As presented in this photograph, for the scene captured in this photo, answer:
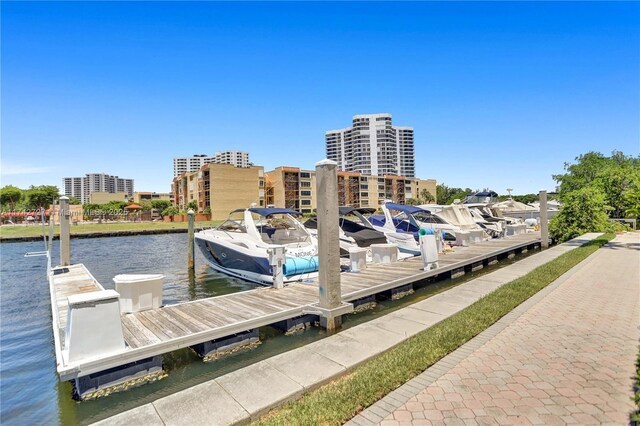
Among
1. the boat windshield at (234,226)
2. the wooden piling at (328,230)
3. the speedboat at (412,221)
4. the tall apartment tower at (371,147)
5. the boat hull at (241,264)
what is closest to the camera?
the wooden piling at (328,230)

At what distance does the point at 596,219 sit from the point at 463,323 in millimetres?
22286

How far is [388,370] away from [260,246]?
8.02 metres

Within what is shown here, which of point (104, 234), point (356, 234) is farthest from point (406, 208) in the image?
point (104, 234)

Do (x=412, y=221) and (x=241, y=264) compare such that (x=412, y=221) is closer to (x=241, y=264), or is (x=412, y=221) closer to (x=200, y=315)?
(x=241, y=264)

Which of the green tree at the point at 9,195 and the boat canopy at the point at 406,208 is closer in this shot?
the boat canopy at the point at 406,208

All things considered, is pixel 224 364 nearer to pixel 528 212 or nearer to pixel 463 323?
pixel 463 323

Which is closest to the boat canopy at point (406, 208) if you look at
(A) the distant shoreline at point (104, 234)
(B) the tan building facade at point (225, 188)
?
(A) the distant shoreline at point (104, 234)

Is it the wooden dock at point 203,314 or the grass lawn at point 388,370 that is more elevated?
the wooden dock at point 203,314

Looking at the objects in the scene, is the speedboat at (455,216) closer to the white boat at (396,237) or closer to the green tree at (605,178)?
the white boat at (396,237)

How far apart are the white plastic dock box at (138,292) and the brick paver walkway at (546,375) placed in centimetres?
539

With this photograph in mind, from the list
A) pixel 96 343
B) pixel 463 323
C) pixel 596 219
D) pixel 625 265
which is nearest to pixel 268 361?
pixel 96 343

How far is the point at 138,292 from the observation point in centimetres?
671

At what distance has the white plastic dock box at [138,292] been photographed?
21.6ft

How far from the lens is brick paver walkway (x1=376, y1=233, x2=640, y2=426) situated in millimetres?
3365
